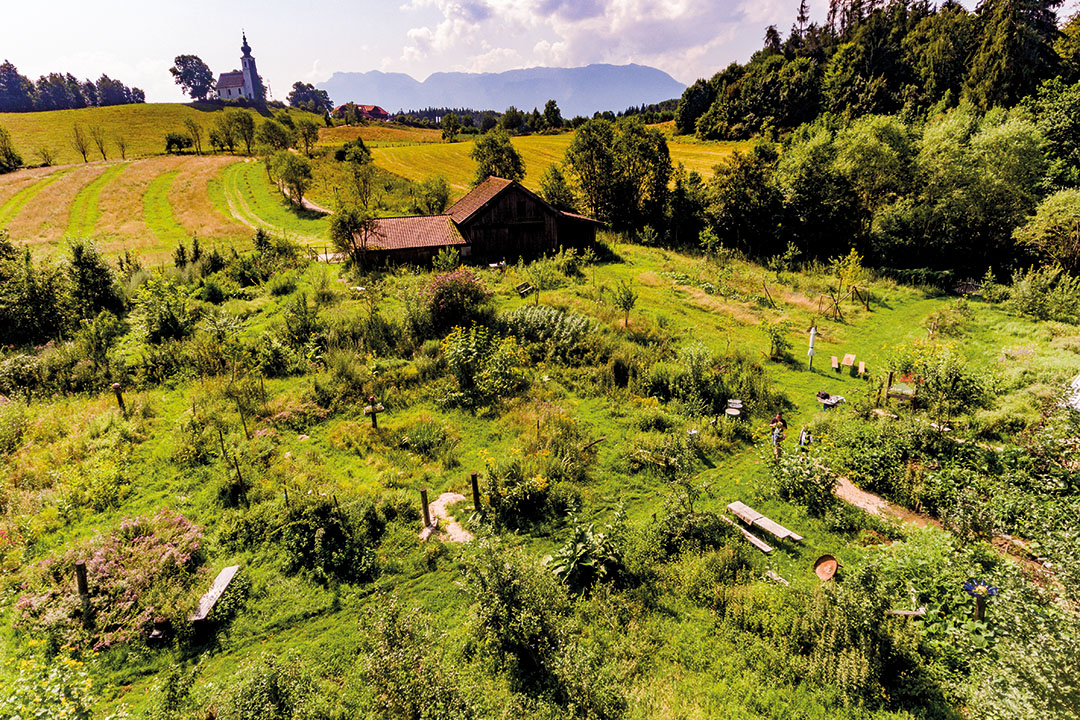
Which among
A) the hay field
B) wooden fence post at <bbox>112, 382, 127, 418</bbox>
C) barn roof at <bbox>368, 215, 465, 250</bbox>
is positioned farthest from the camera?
the hay field

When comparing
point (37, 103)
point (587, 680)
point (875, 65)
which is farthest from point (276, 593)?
point (37, 103)

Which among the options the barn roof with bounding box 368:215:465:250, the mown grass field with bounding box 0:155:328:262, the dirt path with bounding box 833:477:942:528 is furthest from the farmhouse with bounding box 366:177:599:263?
the dirt path with bounding box 833:477:942:528

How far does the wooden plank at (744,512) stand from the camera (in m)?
10.9

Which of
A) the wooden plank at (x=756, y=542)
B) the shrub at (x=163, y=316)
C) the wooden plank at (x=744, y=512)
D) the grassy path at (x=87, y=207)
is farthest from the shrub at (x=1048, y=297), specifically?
the grassy path at (x=87, y=207)

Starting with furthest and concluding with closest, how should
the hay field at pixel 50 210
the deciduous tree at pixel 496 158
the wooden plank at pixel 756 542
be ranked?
the deciduous tree at pixel 496 158 → the hay field at pixel 50 210 → the wooden plank at pixel 756 542

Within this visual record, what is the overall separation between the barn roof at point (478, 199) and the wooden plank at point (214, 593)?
24.8 meters

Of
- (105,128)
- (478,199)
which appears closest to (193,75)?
(105,128)

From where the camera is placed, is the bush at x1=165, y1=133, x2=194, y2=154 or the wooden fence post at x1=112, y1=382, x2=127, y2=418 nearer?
the wooden fence post at x1=112, y1=382, x2=127, y2=418

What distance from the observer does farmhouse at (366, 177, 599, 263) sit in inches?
1145

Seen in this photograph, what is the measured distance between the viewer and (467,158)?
71000 mm

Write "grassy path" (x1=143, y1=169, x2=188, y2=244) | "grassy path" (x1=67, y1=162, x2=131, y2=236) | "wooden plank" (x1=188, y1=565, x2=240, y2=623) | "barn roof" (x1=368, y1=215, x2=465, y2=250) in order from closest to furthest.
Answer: "wooden plank" (x1=188, y1=565, x2=240, y2=623)
"barn roof" (x1=368, y1=215, x2=465, y2=250)
"grassy path" (x1=143, y1=169, x2=188, y2=244)
"grassy path" (x1=67, y1=162, x2=131, y2=236)

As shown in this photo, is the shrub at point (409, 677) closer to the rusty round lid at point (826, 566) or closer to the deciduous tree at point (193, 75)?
the rusty round lid at point (826, 566)

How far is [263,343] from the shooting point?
18016 mm

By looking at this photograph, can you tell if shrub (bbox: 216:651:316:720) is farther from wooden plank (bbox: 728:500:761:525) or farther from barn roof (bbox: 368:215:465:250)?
barn roof (bbox: 368:215:465:250)
